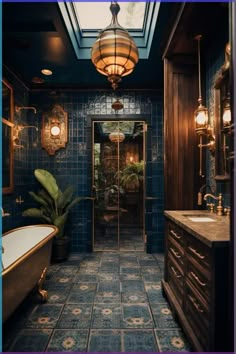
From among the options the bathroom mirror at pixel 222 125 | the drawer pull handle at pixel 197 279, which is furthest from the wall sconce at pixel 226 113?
the drawer pull handle at pixel 197 279

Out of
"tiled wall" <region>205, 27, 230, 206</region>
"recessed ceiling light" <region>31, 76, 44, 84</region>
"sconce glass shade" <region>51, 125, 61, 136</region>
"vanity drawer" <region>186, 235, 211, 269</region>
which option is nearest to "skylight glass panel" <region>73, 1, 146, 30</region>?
"tiled wall" <region>205, 27, 230, 206</region>

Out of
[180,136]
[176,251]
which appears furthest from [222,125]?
[176,251]

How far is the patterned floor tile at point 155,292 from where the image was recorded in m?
2.45

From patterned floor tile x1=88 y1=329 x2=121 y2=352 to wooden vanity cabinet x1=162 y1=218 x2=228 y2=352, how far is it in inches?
21.2

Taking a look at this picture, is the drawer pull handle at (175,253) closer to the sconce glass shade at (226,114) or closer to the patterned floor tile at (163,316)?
the patterned floor tile at (163,316)

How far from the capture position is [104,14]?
2.72 meters

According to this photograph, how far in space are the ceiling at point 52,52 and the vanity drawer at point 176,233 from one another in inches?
77.5

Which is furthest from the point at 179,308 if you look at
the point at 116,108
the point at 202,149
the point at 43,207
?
the point at 116,108

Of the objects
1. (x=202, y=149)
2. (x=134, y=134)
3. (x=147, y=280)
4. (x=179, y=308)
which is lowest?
(x=147, y=280)

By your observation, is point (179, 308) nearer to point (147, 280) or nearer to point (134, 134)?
point (147, 280)

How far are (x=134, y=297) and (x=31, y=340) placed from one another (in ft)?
3.59

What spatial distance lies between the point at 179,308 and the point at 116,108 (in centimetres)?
306

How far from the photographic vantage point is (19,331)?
1935 millimetres

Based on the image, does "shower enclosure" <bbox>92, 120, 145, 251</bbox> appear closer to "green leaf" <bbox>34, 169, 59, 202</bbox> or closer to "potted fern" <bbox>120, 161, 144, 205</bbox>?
"potted fern" <bbox>120, 161, 144, 205</bbox>
